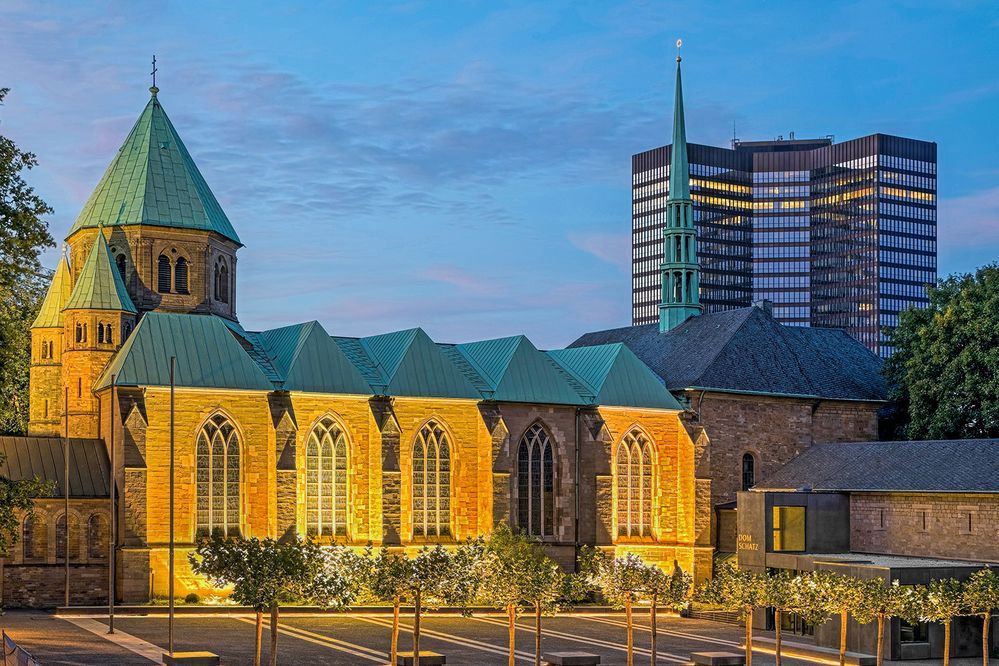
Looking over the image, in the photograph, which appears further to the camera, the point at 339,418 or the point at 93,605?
the point at 339,418

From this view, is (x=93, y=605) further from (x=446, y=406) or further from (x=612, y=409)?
(x=612, y=409)

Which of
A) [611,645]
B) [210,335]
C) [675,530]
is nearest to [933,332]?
[675,530]

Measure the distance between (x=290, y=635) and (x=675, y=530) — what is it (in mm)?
24757

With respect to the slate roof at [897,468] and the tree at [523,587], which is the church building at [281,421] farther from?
the tree at [523,587]

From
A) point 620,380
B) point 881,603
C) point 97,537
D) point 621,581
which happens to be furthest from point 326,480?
point 881,603

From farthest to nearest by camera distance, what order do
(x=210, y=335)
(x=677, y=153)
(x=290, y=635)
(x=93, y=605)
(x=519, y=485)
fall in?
(x=677, y=153) < (x=519, y=485) < (x=210, y=335) < (x=93, y=605) < (x=290, y=635)

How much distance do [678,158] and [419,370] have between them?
27366 mm

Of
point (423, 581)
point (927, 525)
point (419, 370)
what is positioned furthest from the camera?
point (419, 370)

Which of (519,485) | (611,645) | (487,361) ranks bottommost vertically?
(611,645)

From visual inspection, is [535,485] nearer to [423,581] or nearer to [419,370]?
[419,370]

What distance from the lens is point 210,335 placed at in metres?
61.3

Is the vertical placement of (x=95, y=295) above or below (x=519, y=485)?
above

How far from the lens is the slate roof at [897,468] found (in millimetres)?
58062

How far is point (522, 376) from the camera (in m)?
66.5
